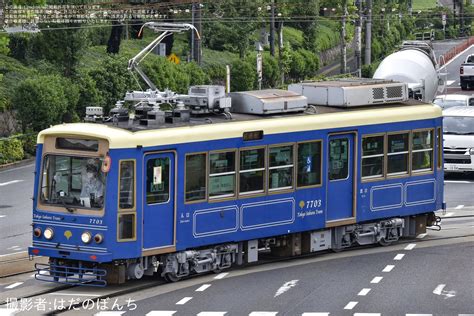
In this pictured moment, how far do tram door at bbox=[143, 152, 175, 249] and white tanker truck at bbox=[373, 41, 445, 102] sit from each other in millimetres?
31547

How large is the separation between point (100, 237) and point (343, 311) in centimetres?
431

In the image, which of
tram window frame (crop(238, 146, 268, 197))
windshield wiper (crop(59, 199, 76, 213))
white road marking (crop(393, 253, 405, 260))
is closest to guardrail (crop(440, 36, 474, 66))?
white road marking (crop(393, 253, 405, 260))

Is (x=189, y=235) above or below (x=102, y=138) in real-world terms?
below

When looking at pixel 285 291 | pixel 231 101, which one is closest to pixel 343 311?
pixel 285 291

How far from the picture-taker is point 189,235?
2486cm

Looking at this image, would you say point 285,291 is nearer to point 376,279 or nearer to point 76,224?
point 376,279

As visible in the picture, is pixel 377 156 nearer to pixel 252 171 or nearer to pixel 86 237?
pixel 252 171

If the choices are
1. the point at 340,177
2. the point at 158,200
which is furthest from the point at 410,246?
the point at 158,200

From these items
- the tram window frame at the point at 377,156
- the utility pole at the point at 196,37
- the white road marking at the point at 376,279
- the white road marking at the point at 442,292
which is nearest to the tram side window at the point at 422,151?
the tram window frame at the point at 377,156

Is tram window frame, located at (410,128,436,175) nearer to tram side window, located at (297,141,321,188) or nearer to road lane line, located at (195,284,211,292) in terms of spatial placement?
tram side window, located at (297,141,321,188)

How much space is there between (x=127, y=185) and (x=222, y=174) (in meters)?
2.30

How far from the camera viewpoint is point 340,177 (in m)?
27.9

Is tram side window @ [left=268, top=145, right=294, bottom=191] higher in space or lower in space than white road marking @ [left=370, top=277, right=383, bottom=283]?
higher

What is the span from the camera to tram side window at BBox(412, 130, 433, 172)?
29.6 metres
